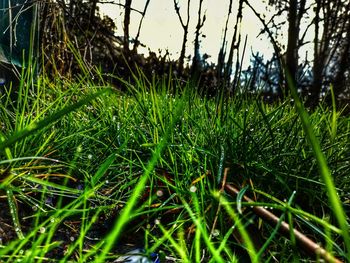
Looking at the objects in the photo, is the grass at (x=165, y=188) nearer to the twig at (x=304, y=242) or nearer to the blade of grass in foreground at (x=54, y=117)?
the twig at (x=304, y=242)

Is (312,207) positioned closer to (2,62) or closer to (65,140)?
(65,140)

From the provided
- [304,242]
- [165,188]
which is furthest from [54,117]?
[165,188]

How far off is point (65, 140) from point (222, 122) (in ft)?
1.63

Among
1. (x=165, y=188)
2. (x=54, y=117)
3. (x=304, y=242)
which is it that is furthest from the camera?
(x=165, y=188)

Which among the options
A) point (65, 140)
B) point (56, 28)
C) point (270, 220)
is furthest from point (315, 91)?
point (270, 220)

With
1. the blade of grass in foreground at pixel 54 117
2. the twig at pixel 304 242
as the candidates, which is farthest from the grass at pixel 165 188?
the blade of grass in foreground at pixel 54 117

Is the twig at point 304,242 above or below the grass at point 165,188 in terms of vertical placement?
above

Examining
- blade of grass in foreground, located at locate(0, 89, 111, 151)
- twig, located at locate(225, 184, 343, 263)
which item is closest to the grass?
twig, located at locate(225, 184, 343, 263)

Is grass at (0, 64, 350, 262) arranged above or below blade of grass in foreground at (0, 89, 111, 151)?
below

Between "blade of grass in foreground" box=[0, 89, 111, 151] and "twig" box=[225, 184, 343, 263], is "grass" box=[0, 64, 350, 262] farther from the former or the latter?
"blade of grass in foreground" box=[0, 89, 111, 151]

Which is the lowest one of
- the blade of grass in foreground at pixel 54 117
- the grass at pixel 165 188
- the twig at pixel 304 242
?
the grass at pixel 165 188

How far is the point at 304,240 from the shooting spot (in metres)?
0.53

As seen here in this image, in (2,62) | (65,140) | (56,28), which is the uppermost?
(56,28)

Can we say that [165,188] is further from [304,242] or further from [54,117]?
[54,117]
